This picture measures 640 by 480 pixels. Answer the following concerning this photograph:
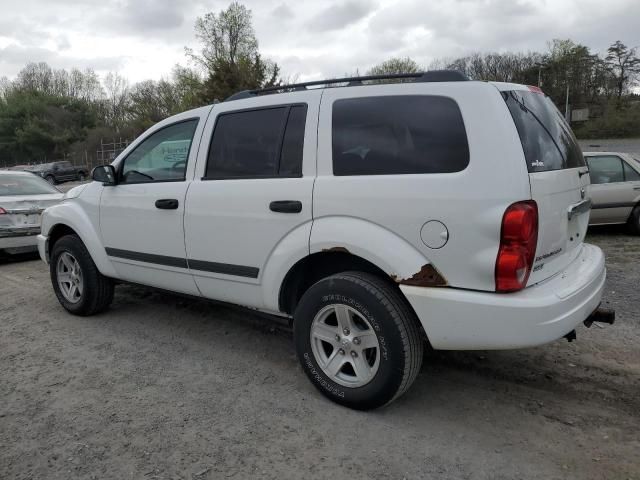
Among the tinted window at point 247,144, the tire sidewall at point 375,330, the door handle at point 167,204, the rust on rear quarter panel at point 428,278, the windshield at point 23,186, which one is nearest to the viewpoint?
the rust on rear quarter panel at point 428,278

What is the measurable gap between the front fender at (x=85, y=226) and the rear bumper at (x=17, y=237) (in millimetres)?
3104

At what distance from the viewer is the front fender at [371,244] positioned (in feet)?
9.02

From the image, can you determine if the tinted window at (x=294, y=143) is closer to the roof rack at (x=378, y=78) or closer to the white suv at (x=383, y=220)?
the white suv at (x=383, y=220)

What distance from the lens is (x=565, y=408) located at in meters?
3.06

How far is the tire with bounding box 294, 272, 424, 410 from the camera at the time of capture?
2816 millimetres

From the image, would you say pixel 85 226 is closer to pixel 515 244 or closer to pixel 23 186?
pixel 515 244

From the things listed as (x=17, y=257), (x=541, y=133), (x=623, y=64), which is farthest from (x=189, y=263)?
(x=623, y=64)

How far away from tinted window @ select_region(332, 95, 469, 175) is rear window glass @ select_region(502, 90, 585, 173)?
0.33m

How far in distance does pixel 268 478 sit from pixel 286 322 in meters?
1.36

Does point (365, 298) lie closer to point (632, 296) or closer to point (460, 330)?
point (460, 330)

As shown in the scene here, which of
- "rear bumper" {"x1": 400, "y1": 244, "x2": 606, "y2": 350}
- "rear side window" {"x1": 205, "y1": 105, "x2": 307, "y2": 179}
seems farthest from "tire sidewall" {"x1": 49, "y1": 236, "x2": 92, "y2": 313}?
"rear bumper" {"x1": 400, "y1": 244, "x2": 606, "y2": 350}

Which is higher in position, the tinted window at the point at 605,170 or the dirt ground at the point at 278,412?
the tinted window at the point at 605,170

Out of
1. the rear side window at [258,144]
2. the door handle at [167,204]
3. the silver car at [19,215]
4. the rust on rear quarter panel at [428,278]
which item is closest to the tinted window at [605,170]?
the rear side window at [258,144]

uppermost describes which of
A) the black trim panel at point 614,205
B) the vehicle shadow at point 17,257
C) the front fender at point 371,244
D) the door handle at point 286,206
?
the door handle at point 286,206
